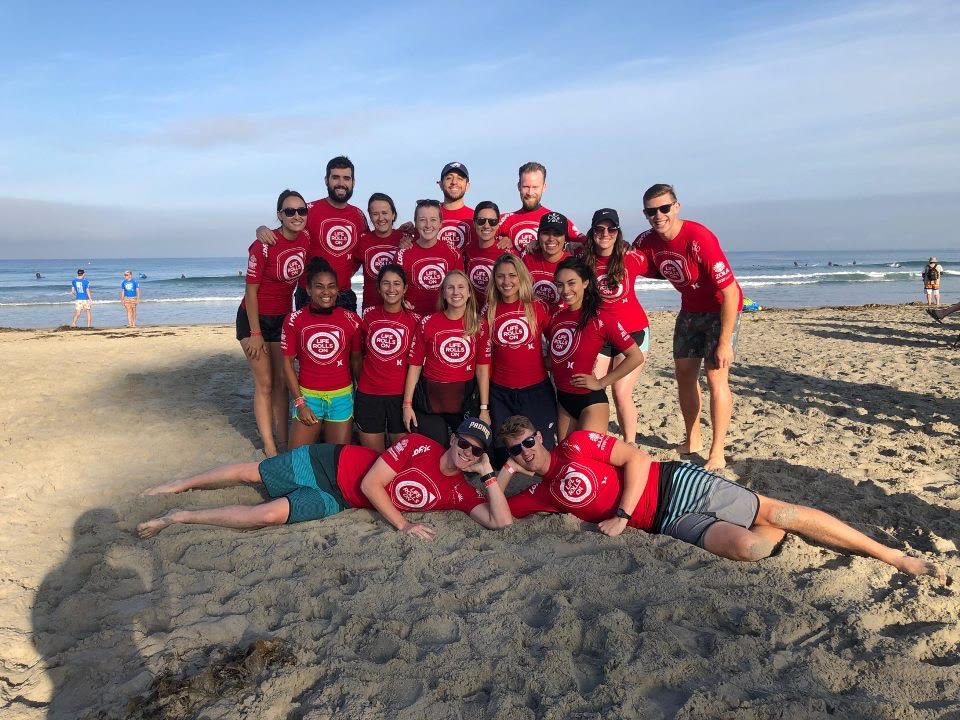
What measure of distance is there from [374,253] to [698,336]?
100 inches

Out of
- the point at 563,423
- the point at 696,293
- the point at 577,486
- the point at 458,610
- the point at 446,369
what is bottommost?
the point at 458,610

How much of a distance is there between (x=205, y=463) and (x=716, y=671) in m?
4.01

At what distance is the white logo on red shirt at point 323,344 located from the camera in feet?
15.7

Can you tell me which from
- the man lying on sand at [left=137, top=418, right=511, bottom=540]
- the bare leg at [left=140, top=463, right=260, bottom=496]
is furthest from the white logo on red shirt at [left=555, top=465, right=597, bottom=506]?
the bare leg at [left=140, top=463, right=260, bottom=496]

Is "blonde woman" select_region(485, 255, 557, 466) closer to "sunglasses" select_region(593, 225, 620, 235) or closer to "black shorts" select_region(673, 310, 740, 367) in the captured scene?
"sunglasses" select_region(593, 225, 620, 235)

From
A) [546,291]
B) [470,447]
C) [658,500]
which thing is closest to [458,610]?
[470,447]

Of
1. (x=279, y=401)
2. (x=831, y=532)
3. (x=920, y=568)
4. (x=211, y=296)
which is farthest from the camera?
(x=211, y=296)

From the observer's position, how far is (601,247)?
15.4 feet

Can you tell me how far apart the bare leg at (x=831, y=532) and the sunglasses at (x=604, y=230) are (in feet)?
6.69

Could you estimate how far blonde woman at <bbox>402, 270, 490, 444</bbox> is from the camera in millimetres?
4699

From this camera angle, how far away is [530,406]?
4.68 meters

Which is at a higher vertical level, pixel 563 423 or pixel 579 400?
pixel 579 400

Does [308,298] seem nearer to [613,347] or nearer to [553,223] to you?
[553,223]

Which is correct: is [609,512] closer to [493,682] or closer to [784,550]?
[784,550]
